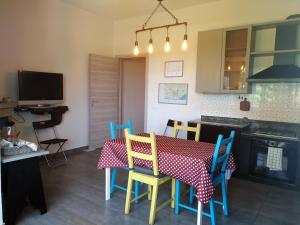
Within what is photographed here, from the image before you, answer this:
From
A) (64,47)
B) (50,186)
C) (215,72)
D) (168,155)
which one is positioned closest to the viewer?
(168,155)

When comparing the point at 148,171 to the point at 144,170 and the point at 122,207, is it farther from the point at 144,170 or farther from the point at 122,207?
the point at 122,207

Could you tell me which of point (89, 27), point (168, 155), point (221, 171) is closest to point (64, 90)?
point (89, 27)

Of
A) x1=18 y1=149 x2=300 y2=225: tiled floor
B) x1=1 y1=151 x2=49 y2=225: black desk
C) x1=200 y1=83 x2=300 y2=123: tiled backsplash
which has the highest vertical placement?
x1=200 y1=83 x2=300 y2=123: tiled backsplash

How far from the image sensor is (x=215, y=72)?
389cm

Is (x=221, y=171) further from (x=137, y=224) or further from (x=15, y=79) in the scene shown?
(x=15, y=79)

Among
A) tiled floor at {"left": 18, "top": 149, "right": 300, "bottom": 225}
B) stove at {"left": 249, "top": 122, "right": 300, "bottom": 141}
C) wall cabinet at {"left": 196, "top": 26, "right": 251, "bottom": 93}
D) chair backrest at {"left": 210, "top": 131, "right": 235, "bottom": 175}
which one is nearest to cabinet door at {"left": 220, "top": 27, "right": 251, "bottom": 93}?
→ wall cabinet at {"left": 196, "top": 26, "right": 251, "bottom": 93}

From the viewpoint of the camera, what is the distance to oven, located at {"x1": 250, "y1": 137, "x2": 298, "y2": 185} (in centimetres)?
318

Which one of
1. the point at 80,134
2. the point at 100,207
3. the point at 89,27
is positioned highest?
the point at 89,27

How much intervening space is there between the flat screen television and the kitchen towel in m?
3.48

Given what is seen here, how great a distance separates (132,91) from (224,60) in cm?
283

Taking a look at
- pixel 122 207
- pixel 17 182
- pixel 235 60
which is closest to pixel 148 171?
pixel 122 207

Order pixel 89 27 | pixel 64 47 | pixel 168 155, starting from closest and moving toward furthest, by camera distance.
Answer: pixel 168 155 < pixel 64 47 < pixel 89 27

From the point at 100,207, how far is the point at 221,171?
1.38 meters

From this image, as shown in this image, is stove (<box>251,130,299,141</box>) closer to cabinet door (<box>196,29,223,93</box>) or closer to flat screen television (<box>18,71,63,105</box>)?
cabinet door (<box>196,29,223,93</box>)
